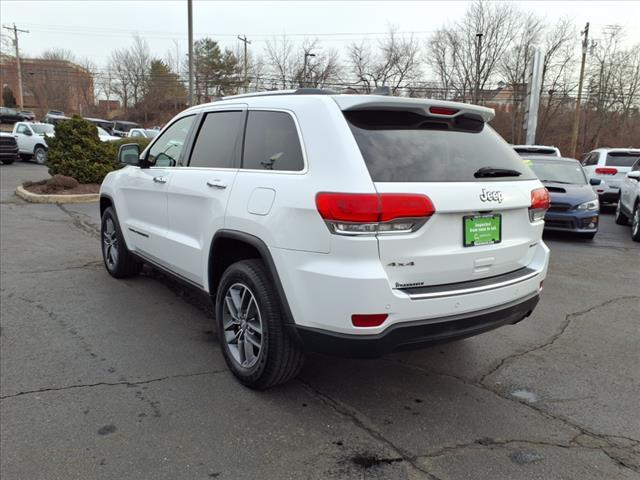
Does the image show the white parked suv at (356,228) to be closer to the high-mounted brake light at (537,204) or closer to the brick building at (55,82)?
the high-mounted brake light at (537,204)

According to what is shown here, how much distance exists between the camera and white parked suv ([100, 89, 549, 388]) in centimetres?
257

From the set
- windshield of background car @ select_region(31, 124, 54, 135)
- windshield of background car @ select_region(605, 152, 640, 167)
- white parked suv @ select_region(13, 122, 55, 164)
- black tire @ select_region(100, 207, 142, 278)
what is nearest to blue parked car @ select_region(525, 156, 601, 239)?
windshield of background car @ select_region(605, 152, 640, 167)

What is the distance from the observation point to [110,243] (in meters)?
5.84

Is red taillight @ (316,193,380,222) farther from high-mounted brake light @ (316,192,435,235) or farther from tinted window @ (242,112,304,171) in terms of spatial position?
tinted window @ (242,112,304,171)

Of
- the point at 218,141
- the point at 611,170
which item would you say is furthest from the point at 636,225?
the point at 218,141

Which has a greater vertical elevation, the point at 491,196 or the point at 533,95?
the point at 533,95

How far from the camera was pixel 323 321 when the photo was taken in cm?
265

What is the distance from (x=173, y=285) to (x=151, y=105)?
6520 centimetres

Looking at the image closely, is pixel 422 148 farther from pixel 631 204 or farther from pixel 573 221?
pixel 631 204

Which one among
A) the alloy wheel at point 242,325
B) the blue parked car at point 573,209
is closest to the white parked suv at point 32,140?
the blue parked car at point 573,209

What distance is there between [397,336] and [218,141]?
2086mm

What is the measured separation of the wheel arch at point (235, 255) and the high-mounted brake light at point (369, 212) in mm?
511

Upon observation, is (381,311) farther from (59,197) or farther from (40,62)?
(40,62)

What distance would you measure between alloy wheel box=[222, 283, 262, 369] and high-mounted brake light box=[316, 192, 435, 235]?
86 centimetres
